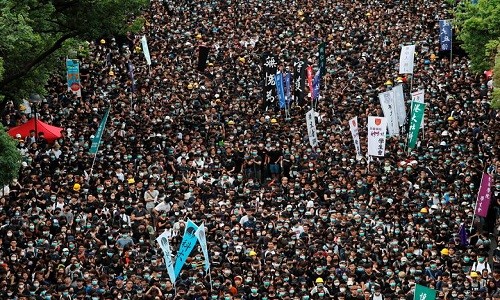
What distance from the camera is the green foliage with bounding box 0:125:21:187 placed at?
1435 inches

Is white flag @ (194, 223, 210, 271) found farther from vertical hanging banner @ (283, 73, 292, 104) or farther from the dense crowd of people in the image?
vertical hanging banner @ (283, 73, 292, 104)

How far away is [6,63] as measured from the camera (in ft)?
139

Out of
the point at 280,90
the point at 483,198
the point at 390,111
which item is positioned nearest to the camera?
the point at 483,198

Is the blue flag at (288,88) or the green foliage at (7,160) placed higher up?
the green foliage at (7,160)

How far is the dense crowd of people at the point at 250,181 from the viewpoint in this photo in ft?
112

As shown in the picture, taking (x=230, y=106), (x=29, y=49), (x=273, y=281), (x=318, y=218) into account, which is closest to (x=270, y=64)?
(x=230, y=106)

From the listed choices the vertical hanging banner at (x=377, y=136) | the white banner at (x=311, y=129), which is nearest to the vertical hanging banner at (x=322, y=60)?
the white banner at (x=311, y=129)

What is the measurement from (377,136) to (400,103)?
3.48 meters

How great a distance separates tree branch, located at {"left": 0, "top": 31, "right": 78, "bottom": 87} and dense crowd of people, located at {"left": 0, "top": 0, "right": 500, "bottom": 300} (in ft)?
5.93

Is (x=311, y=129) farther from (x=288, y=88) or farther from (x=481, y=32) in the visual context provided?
(x=481, y=32)

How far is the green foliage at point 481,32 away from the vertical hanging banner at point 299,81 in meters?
6.08

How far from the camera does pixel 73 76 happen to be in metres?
47.4

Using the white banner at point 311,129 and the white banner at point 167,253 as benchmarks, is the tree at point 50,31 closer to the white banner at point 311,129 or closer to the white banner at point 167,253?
the white banner at point 311,129

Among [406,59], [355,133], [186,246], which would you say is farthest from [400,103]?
[186,246]
